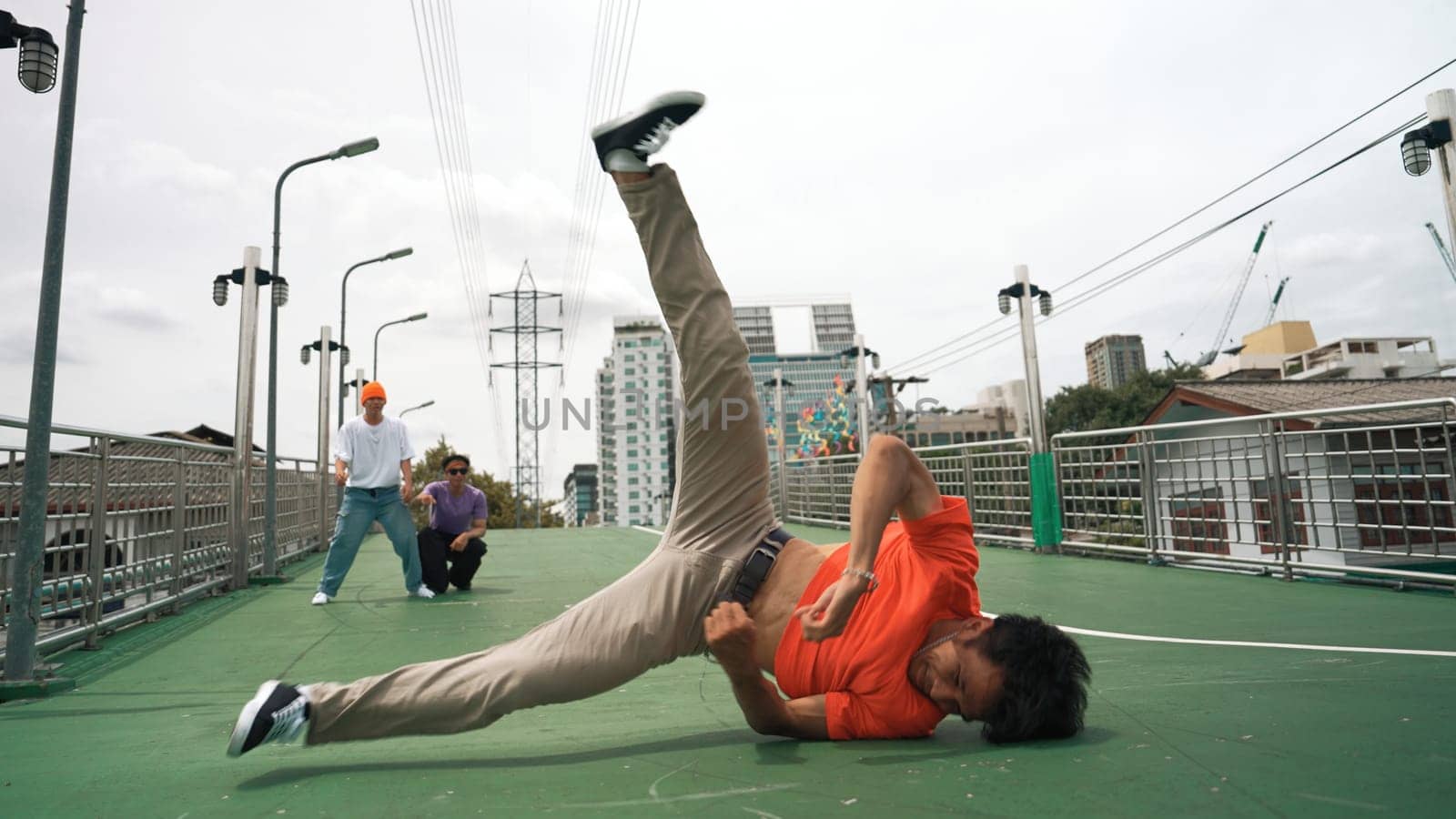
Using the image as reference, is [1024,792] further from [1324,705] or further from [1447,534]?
[1447,534]

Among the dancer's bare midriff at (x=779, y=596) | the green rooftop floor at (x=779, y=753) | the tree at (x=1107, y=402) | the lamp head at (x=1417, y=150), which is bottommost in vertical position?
the green rooftop floor at (x=779, y=753)

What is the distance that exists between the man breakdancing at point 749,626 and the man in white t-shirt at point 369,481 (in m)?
4.81

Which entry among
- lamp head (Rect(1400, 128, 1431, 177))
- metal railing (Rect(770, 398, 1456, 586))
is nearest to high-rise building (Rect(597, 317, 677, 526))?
metal railing (Rect(770, 398, 1456, 586))

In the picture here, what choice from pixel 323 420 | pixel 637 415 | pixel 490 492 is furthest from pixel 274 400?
pixel 637 415

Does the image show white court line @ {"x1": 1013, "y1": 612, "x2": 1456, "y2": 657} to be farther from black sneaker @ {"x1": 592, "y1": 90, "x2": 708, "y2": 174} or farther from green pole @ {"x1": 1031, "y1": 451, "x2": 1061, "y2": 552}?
green pole @ {"x1": 1031, "y1": 451, "x2": 1061, "y2": 552}

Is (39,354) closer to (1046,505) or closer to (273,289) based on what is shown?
(273,289)

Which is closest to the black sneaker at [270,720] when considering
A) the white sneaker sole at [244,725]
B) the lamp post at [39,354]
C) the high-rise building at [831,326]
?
the white sneaker sole at [244,725]

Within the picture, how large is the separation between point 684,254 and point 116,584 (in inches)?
198

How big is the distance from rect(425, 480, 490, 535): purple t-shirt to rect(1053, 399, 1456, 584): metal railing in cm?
600

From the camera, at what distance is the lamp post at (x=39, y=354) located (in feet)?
13.2

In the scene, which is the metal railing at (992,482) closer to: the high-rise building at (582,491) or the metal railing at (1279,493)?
the metal railing at (1279,493)

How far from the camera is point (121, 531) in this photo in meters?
5.81

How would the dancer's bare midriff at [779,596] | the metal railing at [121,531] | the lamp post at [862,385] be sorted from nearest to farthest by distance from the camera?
the dancer's bare midriff at [779,596]
the metal railing at [121,531]
the lamp post at [862,385]

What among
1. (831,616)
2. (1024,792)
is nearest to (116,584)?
(831,616)
